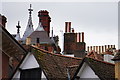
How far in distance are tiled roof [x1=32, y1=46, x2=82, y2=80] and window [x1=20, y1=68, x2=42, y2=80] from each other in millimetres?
484

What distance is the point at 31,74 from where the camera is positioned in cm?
1895

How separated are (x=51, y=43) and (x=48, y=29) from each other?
1588 millimetres

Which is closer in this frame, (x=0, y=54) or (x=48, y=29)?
(x=0, y=54)

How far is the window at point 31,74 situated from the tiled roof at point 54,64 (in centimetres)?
48

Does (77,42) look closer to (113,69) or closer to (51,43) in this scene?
(51,43)

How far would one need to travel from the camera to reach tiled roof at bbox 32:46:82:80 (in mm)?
17812

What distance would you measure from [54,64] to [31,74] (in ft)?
3.76

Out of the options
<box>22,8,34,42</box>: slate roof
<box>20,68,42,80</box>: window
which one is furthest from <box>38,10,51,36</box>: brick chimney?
<box>20,68,42,80</box>: window

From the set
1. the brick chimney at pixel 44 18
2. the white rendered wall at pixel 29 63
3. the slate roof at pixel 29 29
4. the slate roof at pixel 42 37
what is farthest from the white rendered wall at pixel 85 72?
the slate roof at pixel 29 29

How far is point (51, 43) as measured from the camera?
44719 mm

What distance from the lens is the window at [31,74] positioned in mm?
18659

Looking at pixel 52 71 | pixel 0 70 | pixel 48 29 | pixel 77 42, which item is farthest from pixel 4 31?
pixel 48 29

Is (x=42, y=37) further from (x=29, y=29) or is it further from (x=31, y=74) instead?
(x=31, y=74)

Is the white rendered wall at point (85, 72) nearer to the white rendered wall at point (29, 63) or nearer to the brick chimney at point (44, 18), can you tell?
the white rendered wall at point (29, 63)
